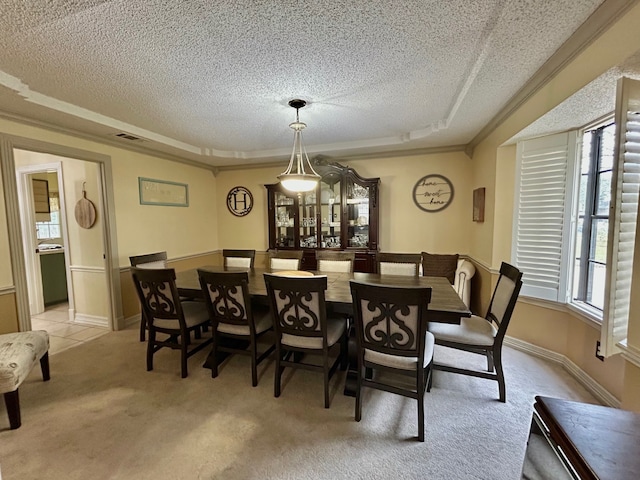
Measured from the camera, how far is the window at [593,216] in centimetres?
227

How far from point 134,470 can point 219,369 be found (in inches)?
40.6

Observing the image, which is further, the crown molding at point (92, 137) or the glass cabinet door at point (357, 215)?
→ the glass cabinet door at point (357, 215)

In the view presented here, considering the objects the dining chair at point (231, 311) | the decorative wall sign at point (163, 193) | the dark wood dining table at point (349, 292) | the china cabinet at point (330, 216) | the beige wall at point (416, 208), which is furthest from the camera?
the china cabinet at point (330, 216)

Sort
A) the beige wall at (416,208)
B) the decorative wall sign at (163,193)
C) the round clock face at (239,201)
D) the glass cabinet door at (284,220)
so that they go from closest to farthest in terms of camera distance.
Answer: the decorative wall sign at (163,193)
the beige wall at (416,208)
the glass cabinet door at (284,220)
the round clock face at (239,201)

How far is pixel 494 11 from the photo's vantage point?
1.44 metres

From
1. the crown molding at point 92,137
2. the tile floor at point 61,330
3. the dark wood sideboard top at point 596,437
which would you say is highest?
the crown molding at point 92,137

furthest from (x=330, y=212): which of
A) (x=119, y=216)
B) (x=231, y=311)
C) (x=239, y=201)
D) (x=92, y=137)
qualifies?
(x=92, y=137)

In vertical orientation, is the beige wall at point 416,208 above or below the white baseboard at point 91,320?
above

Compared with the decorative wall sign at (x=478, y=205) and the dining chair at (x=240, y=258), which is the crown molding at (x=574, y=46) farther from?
the dining chair at (x=240, y=258)

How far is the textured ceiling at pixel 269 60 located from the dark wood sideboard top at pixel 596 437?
1.71m

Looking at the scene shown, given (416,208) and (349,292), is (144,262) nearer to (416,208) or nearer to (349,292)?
(349,292)

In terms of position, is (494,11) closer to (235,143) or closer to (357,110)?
(357,110)

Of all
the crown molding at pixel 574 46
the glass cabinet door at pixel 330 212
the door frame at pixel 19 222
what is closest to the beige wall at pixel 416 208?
the glass cabinet door at pixel 330 212

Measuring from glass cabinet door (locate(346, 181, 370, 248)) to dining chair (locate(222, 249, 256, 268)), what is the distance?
145cm
